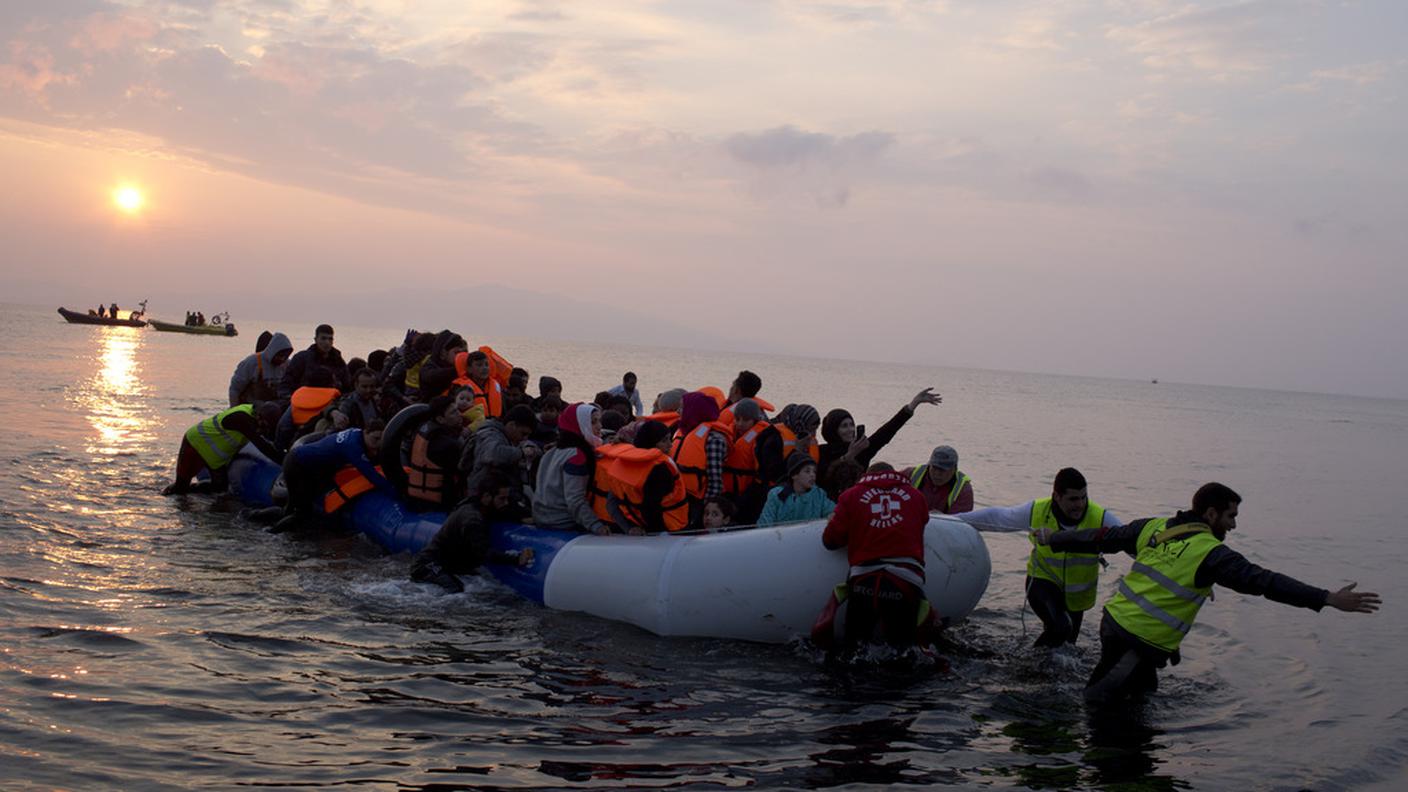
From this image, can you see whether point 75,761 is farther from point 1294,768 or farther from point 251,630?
point 1294,768

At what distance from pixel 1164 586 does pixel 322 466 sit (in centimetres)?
736

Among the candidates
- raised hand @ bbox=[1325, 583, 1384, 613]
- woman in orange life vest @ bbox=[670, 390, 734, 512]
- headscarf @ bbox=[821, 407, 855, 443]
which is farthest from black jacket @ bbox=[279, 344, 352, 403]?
raised hand @ bbox=[1325, 583, 1384, 613]

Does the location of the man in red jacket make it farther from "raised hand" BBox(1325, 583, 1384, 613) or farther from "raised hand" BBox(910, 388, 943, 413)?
"raised hand" BBox(1325, 583, 1384, 613)

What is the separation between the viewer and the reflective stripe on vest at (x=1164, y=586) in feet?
18.3

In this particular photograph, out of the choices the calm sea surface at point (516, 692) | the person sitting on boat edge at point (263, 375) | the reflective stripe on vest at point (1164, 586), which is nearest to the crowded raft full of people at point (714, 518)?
the reflective stripe on vest at point (1164, 586)

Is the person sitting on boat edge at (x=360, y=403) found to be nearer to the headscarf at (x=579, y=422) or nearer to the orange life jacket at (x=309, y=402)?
the orange life jacket at (x=309, y=402)

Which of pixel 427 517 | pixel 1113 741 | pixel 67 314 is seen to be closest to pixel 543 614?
pixel 427 517

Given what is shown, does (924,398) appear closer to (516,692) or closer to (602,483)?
(602,483)

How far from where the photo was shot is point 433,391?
1045cm

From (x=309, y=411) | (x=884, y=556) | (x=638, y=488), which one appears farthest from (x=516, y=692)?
(x=309, y=411)

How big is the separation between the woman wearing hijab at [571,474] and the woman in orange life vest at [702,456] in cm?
65

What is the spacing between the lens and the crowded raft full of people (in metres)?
6.01

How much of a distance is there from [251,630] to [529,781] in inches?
121

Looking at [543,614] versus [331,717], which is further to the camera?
[543,614]
